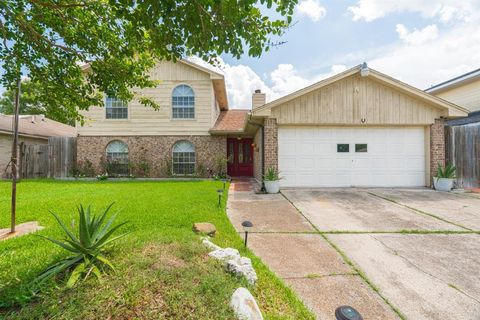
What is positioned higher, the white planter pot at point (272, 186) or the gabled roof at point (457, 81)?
the gabled roof at point (457, 81)

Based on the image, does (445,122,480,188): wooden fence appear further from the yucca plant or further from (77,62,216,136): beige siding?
(77,62,216,136): beige siding

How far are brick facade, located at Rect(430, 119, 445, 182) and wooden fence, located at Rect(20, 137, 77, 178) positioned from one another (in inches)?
679

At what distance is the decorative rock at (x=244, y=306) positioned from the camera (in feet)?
6.38

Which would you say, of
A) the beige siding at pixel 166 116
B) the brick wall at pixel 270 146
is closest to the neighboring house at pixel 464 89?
the brick wall at pixel 270 146

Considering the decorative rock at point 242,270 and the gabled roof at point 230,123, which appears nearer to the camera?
the decorative rock at point 242,270

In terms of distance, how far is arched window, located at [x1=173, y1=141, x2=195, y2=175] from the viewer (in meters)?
13.3

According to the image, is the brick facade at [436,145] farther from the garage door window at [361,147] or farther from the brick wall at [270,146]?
the brick wall at [270,146]

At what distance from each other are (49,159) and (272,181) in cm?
1251

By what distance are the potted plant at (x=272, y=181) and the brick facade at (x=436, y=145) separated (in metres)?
6.11

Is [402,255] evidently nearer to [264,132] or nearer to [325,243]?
[325,243]

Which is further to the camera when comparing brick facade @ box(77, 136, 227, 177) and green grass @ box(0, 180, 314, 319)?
brick facade @ box(77, 136, 227, 177)

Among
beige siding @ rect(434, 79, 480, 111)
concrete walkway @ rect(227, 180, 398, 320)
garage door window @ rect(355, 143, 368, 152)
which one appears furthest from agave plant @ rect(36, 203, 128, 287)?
beige siding @ rect(434, 79, 480, 111)

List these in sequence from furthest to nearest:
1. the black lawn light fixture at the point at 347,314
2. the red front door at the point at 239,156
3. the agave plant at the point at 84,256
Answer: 1. the red front door at the point at 239,156
2. the agave plant at the point at 84,256
3. the black lawn light fixture at the point at 347,314

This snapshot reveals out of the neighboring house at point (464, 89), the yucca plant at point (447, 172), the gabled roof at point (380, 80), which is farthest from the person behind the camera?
the neighboring house at point (464, 89)
